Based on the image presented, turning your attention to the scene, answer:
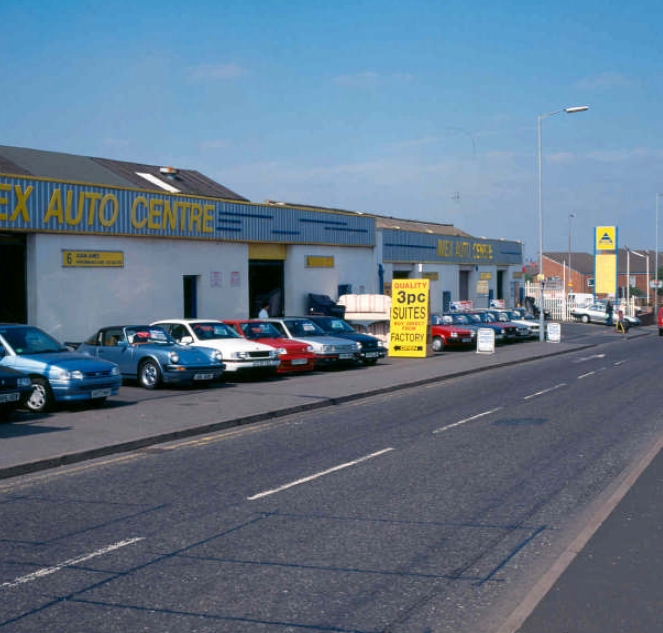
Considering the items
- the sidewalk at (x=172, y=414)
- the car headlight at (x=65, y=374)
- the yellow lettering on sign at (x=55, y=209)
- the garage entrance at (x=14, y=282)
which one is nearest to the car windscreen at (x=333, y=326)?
the sidewalk at (x=172, y=414)

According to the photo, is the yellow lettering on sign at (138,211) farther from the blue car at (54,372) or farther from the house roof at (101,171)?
the blue car at (54,372)

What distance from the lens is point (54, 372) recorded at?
1552cm

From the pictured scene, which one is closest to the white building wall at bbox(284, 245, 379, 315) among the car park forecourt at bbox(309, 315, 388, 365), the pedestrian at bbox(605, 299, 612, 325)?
the car park forecourt at bbox(309, 315, 388, 365)

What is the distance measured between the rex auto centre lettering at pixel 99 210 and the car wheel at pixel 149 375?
6350mm

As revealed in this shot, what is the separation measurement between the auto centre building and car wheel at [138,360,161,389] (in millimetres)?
5778

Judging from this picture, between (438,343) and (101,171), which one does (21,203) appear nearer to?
(101,171)

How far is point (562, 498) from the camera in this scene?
8508 mm

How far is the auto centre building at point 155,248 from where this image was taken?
2408 centimetres

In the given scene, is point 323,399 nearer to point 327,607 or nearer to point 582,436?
point 582,436

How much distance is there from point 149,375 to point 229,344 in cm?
244

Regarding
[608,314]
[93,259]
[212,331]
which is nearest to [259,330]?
[212,331]

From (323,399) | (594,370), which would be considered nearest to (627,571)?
(323,399)

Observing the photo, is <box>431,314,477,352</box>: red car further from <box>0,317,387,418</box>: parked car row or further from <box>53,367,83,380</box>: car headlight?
<box>53,367,83,380</box>: car headlight

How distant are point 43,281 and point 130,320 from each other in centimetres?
363
